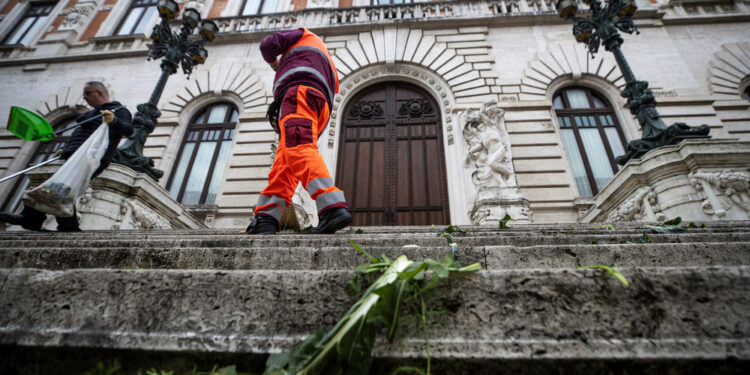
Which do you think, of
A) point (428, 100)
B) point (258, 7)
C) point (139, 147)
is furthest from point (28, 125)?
point (258, 7)

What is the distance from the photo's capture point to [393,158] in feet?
27.2

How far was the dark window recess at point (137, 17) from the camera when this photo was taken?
1263 centimetres

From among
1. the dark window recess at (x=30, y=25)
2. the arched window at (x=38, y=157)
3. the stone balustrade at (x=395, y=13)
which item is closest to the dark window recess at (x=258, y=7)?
the stone balustrade at (x=395, y=13)

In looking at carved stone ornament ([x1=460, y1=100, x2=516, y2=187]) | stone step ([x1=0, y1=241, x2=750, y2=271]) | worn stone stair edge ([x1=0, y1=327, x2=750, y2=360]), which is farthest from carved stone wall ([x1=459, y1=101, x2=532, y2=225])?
worn stone stair edge ([x1=0, y1=327, x2=750, y2=360])

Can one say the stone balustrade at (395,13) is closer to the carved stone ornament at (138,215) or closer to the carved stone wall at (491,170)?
the carved stone wall at (491,170)

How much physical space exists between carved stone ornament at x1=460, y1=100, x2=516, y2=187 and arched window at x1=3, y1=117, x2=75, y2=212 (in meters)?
11.0

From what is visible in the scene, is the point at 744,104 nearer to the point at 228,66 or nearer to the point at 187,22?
the point at 187,22

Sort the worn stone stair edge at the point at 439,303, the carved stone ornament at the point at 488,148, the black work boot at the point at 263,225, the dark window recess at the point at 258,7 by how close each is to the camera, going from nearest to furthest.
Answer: the worn stone stair edge at the point at 439,303
the black work boot at the point at 263,225
the carved stone ornament at the point at 488,148
the dark window recess at the point at 258,7

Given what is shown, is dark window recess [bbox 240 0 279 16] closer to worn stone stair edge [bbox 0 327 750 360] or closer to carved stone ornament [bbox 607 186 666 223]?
carved stone ornament [bbox 607 186 666 223]

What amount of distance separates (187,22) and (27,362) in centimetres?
757

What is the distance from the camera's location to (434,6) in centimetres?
1049

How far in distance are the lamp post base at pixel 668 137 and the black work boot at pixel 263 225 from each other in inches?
219

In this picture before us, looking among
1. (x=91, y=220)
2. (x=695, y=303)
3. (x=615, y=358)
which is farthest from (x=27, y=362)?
(x=91, y=220)

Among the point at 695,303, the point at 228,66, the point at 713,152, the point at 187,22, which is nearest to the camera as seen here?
the point at 695,303
